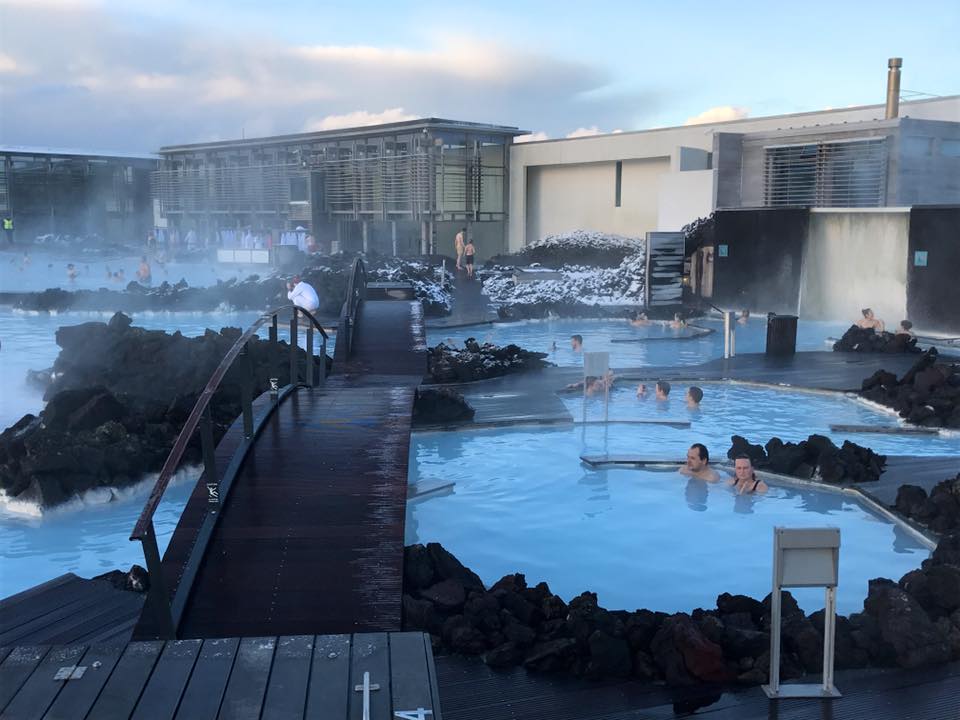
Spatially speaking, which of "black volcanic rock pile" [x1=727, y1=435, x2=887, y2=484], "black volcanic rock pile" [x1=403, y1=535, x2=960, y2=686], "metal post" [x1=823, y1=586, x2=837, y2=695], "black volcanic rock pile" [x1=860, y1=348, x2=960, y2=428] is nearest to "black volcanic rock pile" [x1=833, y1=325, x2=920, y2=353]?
"black volcanic rock pile" [x1=860, y1=348, x2=960, y2=428]

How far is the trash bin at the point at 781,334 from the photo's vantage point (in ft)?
44.7

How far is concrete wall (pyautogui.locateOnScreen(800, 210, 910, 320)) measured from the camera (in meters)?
17.1

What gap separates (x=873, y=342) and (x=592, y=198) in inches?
616

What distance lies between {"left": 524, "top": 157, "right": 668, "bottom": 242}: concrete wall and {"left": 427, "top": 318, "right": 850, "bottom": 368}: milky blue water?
26.4 ft

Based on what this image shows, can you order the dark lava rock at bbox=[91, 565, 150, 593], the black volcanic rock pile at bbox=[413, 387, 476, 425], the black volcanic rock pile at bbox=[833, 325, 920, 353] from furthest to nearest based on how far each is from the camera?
the black volcanic rock pile at bbox=[833, 325, 920, 353] < the black volcanic rock pile at bbox=[413, 387, 476, 425] < the dark lava rock at bbox=[91, 565, 150, 593]

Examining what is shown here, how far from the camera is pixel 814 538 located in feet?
12.2

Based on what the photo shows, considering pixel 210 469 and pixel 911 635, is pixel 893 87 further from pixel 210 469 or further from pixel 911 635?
pixel 210 469

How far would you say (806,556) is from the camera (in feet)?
12.3

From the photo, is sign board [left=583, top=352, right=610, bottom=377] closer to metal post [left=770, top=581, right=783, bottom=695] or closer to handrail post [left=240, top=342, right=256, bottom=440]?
handrail post [left=240, top=342, right=256, bottom=440]

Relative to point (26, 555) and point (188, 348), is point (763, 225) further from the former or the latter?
point (26, 555)

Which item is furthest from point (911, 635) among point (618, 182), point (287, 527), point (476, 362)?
point (618, 182)

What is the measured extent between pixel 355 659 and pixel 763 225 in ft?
59.9

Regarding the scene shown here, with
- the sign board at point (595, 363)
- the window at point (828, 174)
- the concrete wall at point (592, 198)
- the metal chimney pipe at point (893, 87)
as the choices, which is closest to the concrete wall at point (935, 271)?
the window at point (828, 174)

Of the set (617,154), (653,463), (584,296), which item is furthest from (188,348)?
(617,154)
